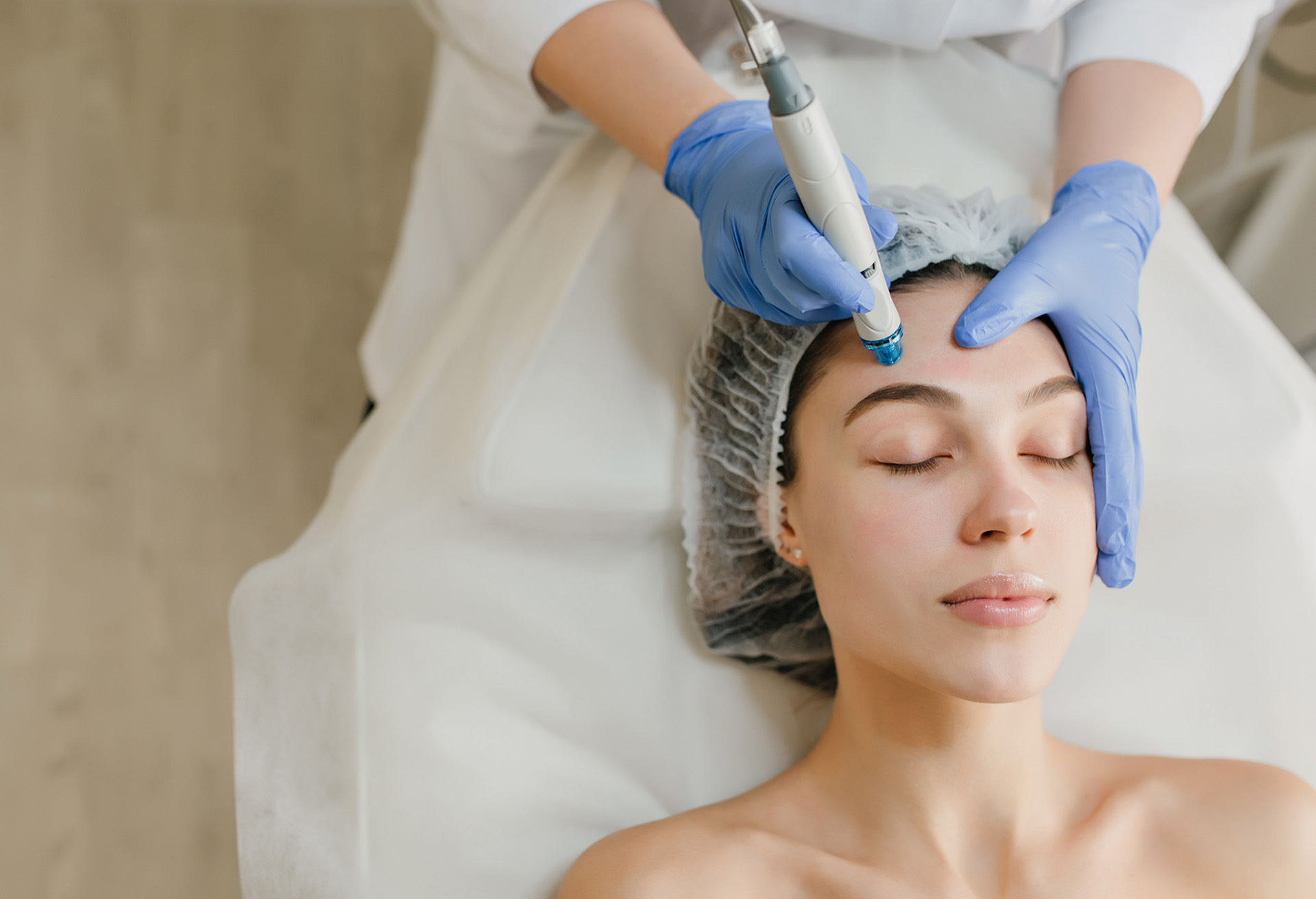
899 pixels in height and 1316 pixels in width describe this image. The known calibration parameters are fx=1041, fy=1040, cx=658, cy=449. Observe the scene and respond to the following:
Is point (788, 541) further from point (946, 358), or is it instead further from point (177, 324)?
point (177, 324)

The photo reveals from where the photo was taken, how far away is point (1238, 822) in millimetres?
1094

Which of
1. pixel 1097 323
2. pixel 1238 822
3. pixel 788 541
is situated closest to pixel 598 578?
pixel 788 541

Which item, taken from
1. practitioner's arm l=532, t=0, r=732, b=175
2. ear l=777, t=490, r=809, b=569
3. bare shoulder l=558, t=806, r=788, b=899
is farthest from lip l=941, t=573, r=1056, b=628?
practitioner's arm l=532, t=0, r=732, b=175

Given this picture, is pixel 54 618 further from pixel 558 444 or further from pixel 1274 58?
pixel 1274 58

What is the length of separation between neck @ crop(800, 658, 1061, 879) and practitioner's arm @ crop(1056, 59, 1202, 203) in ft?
2.22

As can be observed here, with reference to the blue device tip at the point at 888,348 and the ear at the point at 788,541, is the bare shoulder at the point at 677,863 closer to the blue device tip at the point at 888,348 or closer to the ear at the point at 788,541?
the ear at the point at 788,541

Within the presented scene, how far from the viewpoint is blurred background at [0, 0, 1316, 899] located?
6.02 ft

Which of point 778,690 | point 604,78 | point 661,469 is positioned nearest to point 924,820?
point 778,690

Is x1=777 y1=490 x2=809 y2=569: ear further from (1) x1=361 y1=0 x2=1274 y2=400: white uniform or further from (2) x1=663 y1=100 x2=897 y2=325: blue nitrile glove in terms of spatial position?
(1) x1=361 y1=0 x2=1274 y2=400: white uniform

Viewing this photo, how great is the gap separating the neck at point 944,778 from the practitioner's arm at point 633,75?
0.64m

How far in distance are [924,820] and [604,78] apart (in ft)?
2.95

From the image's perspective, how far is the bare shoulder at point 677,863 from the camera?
1023mm

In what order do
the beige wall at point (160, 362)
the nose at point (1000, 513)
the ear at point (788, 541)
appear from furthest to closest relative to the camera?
the beige wall at point (160, 362) → the ear at point (788, 541) → the nose at point (1000, 513)

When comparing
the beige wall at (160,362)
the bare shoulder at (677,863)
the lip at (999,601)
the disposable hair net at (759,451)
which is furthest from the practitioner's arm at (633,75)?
the beige wall at (160,362)
